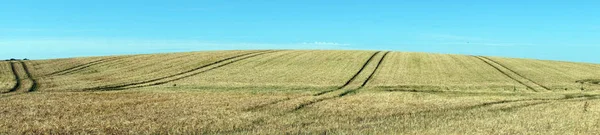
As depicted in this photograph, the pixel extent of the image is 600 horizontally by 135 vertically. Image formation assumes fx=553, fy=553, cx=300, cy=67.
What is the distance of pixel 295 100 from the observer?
29.6 metres

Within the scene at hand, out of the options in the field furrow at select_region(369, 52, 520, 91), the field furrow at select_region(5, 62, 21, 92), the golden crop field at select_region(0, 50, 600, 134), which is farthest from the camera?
the field furrow at select_region(369, 52, 520, 91)

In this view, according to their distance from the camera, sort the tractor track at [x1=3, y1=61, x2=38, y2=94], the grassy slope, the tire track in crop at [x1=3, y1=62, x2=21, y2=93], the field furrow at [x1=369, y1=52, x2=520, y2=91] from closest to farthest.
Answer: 1. the tractor track at [x1=3, y1=61, x2=38, y2=94]
2. the tire track in crop at [x1=3, y1=62, x2=21, y2=93]
3. the grassy slope
4. the field furrow at [x1=369, y1=52, x2=520, y2=91]

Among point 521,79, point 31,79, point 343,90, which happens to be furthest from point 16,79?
point 521,79

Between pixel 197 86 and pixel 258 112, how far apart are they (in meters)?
17.9

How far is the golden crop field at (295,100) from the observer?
19.7 metres

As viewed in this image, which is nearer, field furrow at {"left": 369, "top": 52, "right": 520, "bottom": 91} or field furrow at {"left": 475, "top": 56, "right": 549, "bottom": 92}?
field furrow at {"left": 369, "top": 52, "right": 520, "bottom": 91}

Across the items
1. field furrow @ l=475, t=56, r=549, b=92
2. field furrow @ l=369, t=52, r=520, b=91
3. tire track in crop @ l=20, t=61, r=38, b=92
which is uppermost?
tire track in crop @ l=20, t=61, r=38, b=92

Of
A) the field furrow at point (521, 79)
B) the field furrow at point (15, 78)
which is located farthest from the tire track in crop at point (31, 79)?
the field furrow at point (521, 79)

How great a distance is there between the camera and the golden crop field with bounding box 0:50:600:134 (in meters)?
19.7

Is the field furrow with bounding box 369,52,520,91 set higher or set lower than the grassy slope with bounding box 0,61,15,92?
lower

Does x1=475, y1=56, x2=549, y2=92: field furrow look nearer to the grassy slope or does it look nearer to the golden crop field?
the golden crop field

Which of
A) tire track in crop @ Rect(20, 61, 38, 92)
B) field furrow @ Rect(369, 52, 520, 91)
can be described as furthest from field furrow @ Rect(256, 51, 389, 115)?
tire track in crop @ Rect(20, 61, 38, 92)

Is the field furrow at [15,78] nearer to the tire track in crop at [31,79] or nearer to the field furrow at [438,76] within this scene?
the tire track in crop at [31,79]

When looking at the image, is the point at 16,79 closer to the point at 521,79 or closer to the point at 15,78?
the point at 15,78
